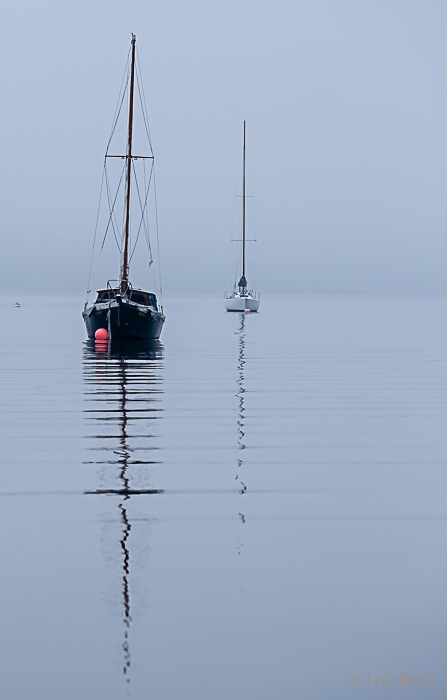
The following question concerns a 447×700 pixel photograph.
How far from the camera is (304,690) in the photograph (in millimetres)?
4582

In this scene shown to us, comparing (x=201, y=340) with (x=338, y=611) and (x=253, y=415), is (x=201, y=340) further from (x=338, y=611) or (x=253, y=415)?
(x=338, y=611)

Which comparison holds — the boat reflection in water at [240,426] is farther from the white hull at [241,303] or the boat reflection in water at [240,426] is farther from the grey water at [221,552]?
the white hull at [241,303]

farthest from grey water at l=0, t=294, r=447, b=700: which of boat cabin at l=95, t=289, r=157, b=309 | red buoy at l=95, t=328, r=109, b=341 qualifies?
red buoy at l=95, t=328, r=109, b=341

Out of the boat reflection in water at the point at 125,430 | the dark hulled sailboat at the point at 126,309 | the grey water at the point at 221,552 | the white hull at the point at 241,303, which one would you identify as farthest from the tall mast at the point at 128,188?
the white hull at the point at 241,303

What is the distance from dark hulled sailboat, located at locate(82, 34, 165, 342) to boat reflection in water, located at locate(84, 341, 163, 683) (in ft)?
12.6

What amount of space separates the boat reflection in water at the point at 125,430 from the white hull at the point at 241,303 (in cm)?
5317

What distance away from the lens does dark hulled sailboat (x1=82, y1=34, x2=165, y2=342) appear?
31.7 m

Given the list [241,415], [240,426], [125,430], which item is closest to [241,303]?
[241,415]

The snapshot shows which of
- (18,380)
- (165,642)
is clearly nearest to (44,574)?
(165,642)

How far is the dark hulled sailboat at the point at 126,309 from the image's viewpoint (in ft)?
104

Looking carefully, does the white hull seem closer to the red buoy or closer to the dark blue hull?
the dark blue hull

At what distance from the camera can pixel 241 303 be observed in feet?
268

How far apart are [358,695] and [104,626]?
1.72 m

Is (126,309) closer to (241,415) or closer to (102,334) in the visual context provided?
(102,334)
